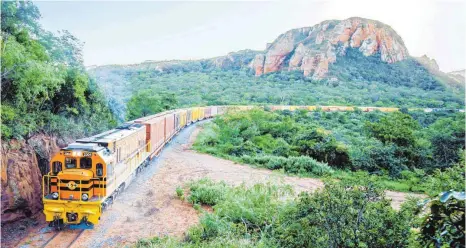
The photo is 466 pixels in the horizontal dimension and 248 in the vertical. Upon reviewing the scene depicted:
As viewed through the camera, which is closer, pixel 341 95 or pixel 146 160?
pixel 146 160

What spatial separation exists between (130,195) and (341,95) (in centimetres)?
6540

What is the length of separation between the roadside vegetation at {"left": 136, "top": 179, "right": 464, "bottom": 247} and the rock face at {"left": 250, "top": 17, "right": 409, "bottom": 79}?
278 ft

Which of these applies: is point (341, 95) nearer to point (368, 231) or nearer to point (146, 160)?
point (146, 160)

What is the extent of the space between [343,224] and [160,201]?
373 inches

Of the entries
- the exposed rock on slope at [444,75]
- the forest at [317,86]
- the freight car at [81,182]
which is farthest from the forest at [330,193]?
the exposed rock on slope at [444,75]

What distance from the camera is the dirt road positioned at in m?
11.2

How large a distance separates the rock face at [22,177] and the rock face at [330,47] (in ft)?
275

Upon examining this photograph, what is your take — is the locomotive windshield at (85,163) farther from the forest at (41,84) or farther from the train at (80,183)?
the forest at (41,84)

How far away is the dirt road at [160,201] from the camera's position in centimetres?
1125

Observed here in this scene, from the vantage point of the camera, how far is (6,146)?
12320 millimetres

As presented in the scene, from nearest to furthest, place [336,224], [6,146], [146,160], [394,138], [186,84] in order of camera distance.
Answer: [336,224]
[6,146]
[146,160]
[394,138]
[186,84]


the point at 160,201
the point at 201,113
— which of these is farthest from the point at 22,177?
the point at 201,113

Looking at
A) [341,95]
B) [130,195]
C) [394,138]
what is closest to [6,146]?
[130,195]

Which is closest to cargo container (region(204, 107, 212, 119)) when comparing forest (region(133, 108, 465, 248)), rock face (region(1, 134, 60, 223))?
forest (region(133, 108, 465, 248))
